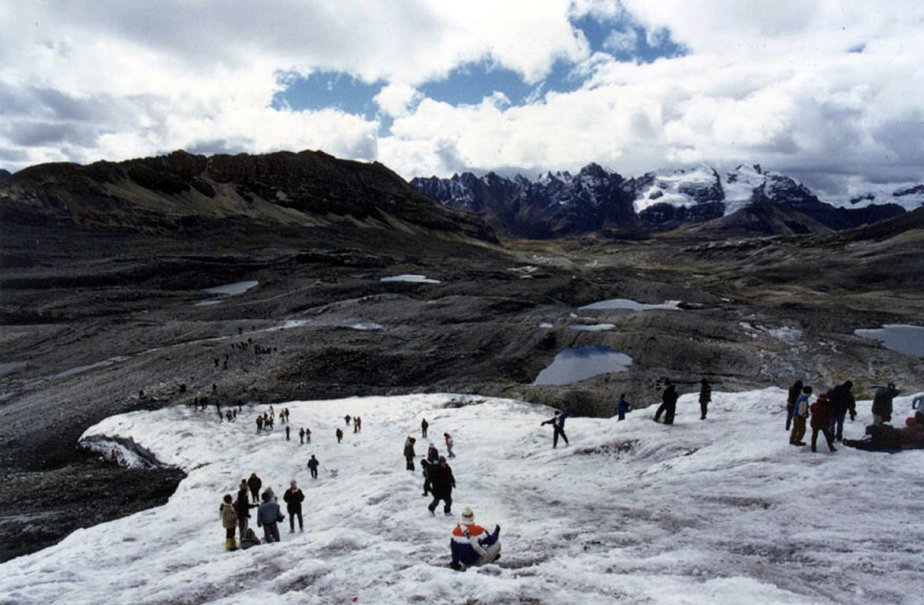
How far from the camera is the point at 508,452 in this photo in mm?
Result: 26047

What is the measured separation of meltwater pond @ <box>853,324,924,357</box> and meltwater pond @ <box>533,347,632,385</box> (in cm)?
3439

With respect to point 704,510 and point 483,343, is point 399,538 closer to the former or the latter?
point 704,510

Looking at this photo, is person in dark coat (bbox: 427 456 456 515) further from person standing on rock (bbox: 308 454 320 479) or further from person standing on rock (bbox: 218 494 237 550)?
person standing on rock (bbox: 308 454 320 479)

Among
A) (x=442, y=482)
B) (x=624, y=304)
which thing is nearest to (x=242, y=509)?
(x=442, y=482)

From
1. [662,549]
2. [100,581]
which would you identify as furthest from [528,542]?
[100,581]

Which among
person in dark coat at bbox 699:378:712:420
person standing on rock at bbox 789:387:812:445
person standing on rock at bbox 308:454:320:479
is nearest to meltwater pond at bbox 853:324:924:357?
person in dark coat at bbox 699:378:712:420

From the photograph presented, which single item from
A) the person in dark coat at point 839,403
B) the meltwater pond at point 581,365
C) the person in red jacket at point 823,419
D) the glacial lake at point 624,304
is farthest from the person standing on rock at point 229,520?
the glacial lake at point 624,304

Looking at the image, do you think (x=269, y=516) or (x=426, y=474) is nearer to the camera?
(x=269, y=516)

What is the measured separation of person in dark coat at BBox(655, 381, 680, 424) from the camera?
23.0 m

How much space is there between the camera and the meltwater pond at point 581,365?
58156mm

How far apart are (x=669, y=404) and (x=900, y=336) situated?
7179 centimetres

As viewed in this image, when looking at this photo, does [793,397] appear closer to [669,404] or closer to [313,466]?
[669,404]

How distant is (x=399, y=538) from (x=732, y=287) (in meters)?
131

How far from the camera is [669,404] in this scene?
23438 millimetres
